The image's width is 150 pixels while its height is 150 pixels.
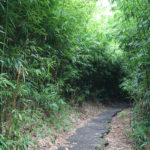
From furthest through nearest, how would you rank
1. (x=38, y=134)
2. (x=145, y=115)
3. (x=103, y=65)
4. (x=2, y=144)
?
(x=103, y=65)
(x=145, y=115)
(x=38, y=134)
(x=2, y=144)

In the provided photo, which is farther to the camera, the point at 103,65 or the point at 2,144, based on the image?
the point at 103,65

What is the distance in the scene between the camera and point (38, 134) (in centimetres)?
257

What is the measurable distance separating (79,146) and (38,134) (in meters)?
0.73

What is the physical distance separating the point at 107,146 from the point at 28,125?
1485 millimetres

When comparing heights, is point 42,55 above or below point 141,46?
below

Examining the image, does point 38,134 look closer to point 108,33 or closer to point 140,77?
point 140,77

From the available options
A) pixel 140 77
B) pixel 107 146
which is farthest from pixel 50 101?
pixel 140 77

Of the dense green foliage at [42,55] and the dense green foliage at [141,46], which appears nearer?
the dense green foliage at [42,55]

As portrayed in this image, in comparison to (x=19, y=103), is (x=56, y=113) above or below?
below

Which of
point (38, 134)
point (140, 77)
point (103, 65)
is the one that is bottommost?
point (38, 134)

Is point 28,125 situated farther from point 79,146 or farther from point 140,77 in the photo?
point 140,77

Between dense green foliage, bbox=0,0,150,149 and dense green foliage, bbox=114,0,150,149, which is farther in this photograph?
dense green foliage, bbox=114,0,150,149

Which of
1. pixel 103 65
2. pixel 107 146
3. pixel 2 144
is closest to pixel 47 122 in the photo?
pixel 107 146

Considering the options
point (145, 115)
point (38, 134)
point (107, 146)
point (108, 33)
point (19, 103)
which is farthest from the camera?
point (108, 33)
